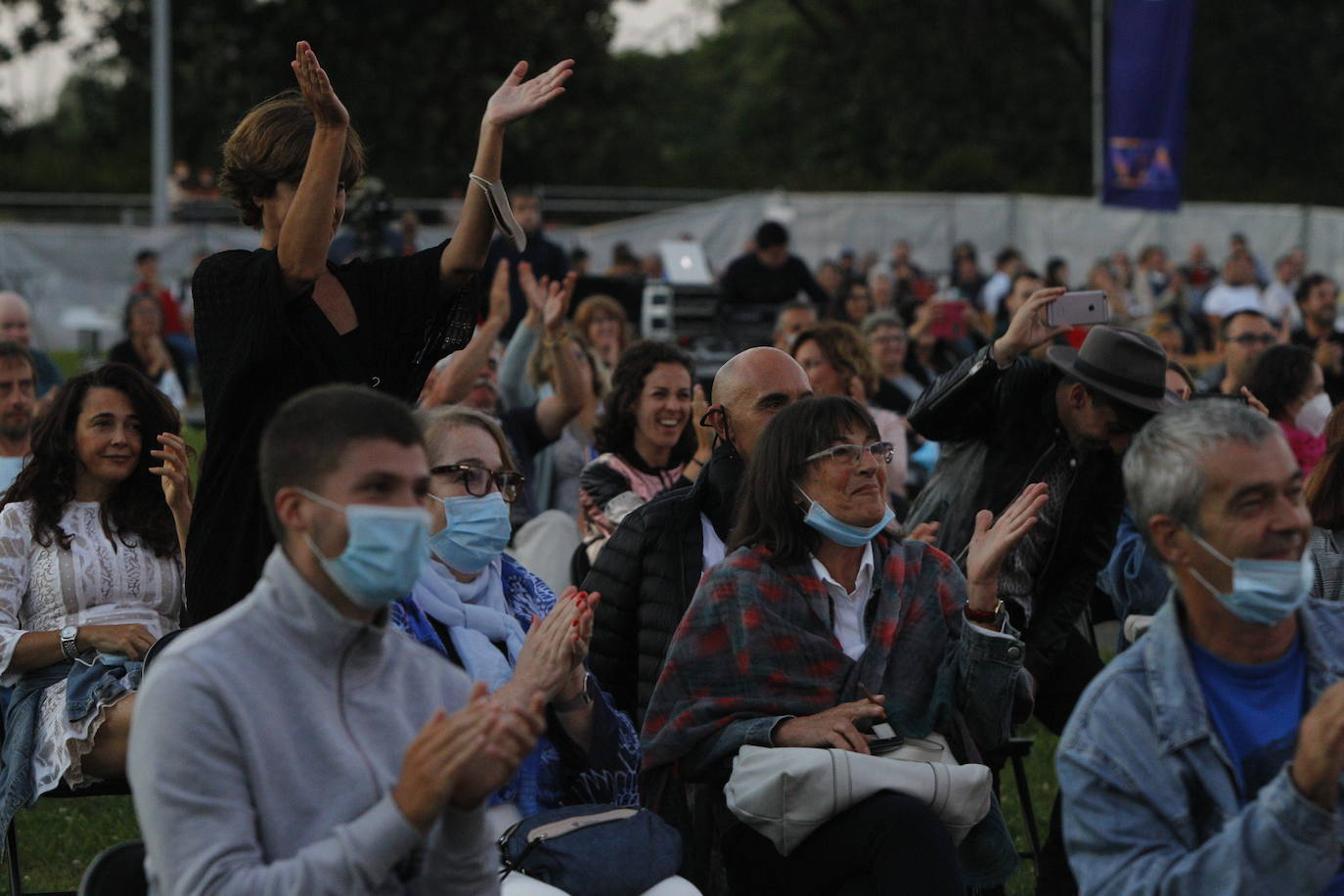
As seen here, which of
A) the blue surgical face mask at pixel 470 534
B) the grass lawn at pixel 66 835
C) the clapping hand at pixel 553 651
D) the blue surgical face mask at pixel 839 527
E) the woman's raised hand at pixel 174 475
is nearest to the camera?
the clapping hand at pixel 553 651

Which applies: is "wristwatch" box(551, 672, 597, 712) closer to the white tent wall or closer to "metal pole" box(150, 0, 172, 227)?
"metal pole" box(150, 0, 172, 227)

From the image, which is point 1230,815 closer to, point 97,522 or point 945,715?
point 945,715

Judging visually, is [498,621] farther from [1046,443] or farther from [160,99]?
[160,99]

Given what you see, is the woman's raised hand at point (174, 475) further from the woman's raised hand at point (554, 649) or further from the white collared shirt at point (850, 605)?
the white collared shirt at point (850, 605)

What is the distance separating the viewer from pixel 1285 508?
3.15 m

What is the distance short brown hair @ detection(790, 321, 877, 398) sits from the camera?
26.8ft

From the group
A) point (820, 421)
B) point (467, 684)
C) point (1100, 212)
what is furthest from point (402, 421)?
point (1100, 212)

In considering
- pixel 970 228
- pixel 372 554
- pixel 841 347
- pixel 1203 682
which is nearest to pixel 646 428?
pixel 841 347

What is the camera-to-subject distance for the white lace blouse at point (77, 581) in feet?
17.2

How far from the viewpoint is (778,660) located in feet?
14.8

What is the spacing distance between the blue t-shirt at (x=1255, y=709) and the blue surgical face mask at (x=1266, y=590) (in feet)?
0.40

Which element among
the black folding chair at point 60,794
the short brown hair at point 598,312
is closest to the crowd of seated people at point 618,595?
the black folding chair at point 60,794

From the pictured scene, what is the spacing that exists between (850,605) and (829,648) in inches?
7.5

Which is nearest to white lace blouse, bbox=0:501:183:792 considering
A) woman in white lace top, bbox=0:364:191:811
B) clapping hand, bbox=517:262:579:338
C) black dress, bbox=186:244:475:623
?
woman in white lace top, bbox=0:364:191:811
